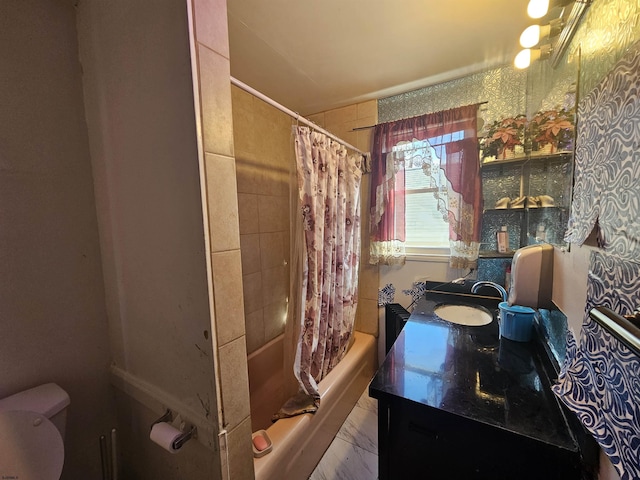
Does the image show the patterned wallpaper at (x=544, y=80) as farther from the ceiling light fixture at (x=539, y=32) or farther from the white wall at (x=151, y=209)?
the white wall at (x=151, y=209)

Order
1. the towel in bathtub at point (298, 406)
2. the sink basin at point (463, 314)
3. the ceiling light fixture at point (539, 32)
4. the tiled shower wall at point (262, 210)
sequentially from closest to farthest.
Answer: the ceiling light fixture at point (539, 32), the towel in bathtub at point (298, 406), the sink basin at point (463, 314), the tiled shower wall at point (262, 210)

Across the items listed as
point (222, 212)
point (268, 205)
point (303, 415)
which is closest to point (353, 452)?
point (303, 415)

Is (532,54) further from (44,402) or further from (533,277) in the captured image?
(44,402)

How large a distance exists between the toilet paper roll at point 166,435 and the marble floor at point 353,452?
95 cm

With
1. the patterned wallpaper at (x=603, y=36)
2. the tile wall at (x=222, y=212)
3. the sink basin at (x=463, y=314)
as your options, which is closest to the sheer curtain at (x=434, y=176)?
the sink basin at (x=463, y=314)

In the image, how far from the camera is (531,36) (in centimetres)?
110

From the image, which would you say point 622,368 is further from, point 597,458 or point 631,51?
point 631,51

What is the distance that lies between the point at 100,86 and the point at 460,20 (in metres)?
1.74

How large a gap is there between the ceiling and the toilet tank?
1838 millimetres

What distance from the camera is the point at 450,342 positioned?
3.71 feet

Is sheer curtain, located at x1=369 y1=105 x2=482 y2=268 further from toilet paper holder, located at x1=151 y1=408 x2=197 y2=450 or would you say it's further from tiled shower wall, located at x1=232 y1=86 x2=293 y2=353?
toilet paper holder, located at x1=151 y1=408 x2=197 y2=450

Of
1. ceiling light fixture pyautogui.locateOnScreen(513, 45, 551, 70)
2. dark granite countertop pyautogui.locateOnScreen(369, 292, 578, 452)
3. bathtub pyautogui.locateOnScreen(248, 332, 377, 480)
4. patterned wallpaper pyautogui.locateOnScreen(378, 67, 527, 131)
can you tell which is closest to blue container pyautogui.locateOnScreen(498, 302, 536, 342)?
dark granite countertop pyautogui.locateOnScreen(369, 292, 578, 452)

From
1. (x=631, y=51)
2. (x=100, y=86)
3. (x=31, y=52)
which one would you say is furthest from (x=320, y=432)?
(x=31, y=52)

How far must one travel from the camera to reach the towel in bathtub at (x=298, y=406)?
4.23ft
